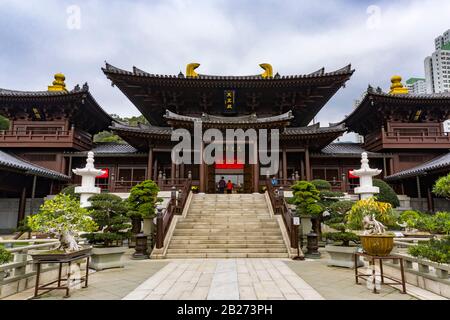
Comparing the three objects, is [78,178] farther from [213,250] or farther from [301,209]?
[301,209]

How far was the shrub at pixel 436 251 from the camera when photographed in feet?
15.2

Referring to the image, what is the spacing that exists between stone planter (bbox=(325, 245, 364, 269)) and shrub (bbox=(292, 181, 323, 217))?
307 cm

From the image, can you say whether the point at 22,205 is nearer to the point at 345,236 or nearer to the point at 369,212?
the point at 345,236

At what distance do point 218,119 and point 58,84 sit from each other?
15316mm

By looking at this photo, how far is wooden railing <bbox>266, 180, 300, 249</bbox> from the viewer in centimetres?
984

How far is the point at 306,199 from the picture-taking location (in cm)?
1114

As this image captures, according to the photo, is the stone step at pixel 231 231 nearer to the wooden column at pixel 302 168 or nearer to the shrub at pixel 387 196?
the shrub at pixel 387 196

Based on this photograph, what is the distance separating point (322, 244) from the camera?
1166 cm

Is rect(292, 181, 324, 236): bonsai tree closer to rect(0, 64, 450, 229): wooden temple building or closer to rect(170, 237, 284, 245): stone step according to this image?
rect(170, 237, 284, 245): stone step

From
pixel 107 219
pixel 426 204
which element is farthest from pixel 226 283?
pixel 426 204

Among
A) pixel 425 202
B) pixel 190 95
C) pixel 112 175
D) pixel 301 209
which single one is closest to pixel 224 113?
pixel 190 95

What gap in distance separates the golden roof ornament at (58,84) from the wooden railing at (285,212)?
19.9m

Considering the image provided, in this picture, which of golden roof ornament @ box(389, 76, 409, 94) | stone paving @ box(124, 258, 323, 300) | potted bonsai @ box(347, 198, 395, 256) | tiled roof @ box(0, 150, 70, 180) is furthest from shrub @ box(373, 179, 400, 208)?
tiled roof @ box(0, 150, 70, 180)

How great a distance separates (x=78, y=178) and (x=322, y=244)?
57.3 ft
